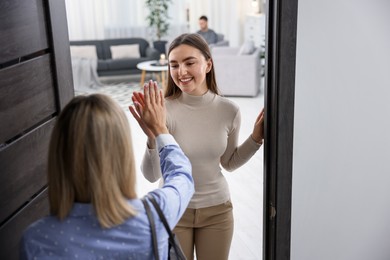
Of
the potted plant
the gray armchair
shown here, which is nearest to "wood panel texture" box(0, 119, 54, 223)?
the gray armchair

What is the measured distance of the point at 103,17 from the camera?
8.91 m

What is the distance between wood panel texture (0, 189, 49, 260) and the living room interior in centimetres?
288

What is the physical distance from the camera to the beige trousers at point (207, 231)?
187cm

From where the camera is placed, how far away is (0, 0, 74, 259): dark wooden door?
124cm

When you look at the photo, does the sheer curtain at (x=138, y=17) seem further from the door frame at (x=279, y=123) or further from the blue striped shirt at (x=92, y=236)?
the blue striped shirt at (x=92, y=236)

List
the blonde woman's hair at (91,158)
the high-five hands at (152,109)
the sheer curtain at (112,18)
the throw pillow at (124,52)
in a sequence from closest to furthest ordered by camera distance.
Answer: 1. the blonde woman's hair at (91,158)
2. the high-five hands at (152,109)
3. the throw pillow at (124,52)
4. the sheer curtain at (112,18)

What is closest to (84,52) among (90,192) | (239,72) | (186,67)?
(239,72)

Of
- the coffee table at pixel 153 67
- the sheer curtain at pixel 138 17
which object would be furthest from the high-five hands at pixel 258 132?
the sheer curtain at pixel 138 17

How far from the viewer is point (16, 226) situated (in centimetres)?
132

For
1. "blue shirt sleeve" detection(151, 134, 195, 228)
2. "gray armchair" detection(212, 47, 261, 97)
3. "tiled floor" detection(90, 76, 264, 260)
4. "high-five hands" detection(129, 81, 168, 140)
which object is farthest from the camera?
"gray armchair" detection(212, 47, 261, 97)

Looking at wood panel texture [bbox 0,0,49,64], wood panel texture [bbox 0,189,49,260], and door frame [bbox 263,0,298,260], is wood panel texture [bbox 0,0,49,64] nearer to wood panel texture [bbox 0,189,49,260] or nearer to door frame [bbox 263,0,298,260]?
wood panel texture [bbox 0,189,49,260]

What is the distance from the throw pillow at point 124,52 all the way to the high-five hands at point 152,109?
277 inches

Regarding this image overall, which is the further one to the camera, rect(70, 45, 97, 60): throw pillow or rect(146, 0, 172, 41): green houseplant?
rect(146, 0, 172, 41): green houseplant

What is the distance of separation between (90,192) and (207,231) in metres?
0.94
